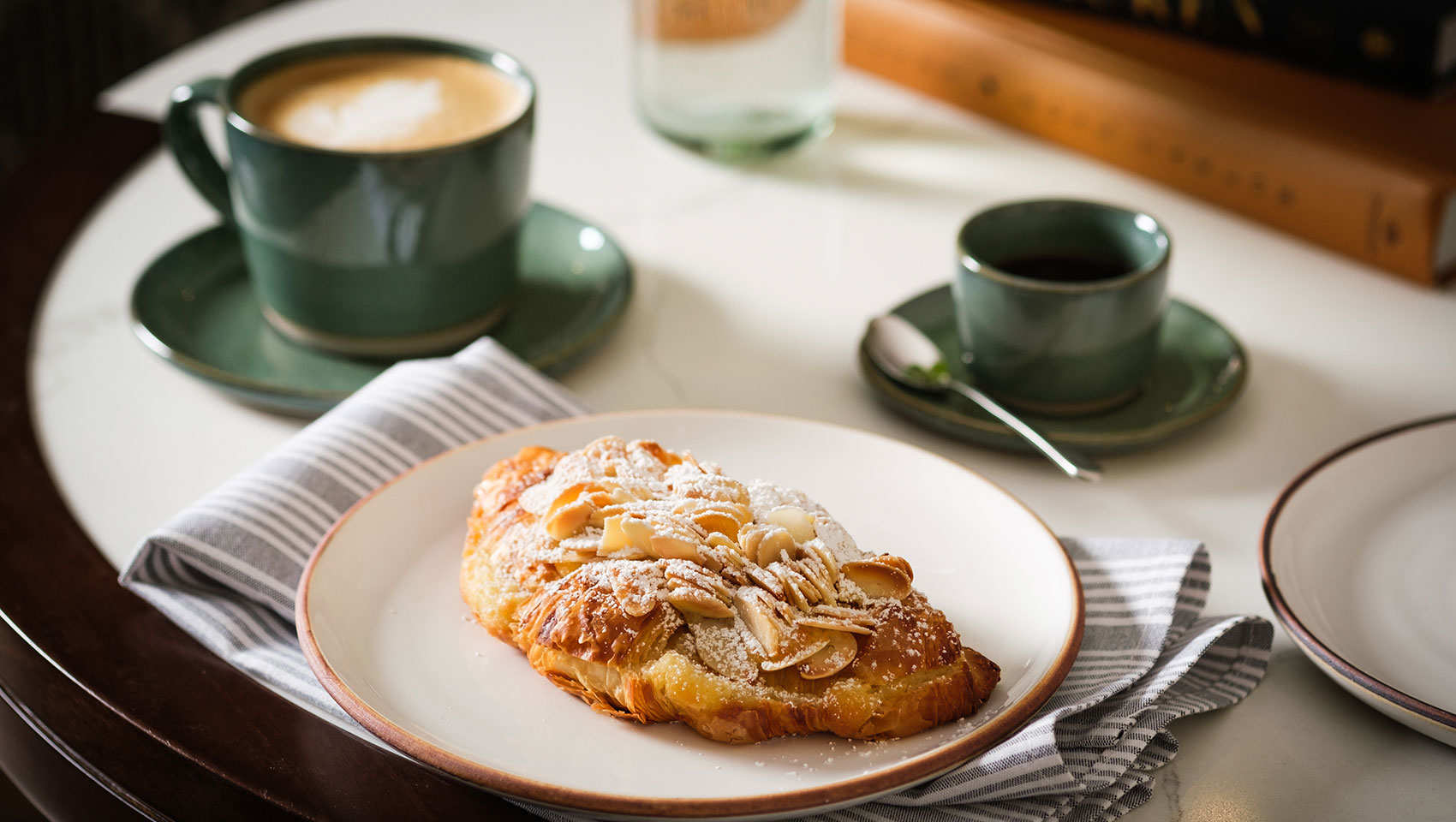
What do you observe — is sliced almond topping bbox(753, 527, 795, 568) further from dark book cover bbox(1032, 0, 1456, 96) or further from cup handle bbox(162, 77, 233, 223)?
dark book cover bbox(1032, 0, 1456, 96)

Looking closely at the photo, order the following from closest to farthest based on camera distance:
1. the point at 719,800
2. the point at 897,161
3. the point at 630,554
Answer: the point at 719,800
the point at 630,554
the point at 897,161

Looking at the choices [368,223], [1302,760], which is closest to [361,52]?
[368,223]

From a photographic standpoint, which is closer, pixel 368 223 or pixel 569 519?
pixel 569 519

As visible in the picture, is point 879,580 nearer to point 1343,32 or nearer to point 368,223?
point 368,223

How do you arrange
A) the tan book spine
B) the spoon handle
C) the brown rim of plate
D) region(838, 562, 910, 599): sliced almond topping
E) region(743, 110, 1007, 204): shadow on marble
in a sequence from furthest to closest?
region(743, 110, 1007, 204): shadow on marble
the tan book spine
the spoon handle
region(838, 562, 910, 599): sliced almond topping
the brown rim of plate

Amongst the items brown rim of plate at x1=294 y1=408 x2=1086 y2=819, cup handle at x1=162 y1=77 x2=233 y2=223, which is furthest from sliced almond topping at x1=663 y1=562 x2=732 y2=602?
cup handle at x1=162 y1=77 x2=233 y2=223

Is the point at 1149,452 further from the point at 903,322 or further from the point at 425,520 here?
the point at 425,520

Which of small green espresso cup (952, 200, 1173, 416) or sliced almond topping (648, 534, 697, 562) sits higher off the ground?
sliced almond topping (648, 534, 697, 562)
